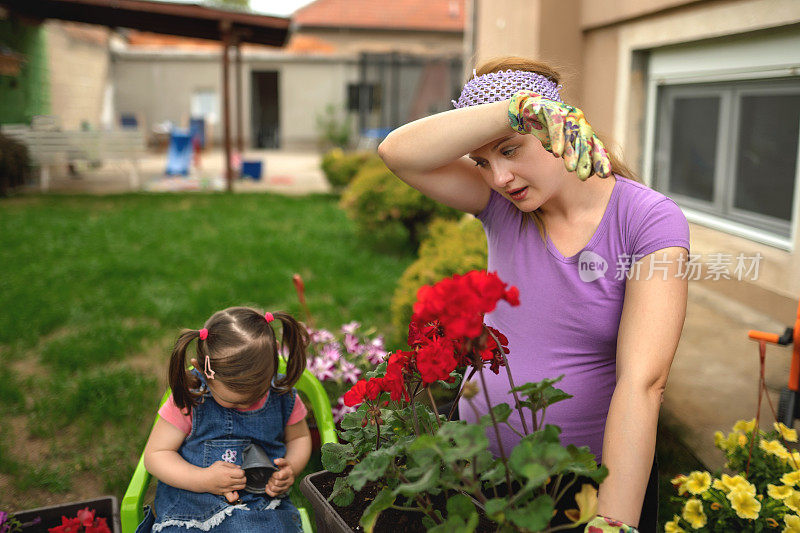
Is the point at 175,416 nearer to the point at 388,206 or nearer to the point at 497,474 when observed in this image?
the point at 497,474

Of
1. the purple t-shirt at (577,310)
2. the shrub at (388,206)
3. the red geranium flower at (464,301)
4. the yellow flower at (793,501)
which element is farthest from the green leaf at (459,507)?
the shrub at (388,206)

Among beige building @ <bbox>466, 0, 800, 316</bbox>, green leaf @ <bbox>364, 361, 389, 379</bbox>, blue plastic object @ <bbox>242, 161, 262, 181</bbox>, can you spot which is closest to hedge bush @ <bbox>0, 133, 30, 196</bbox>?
blue plastic object @ <bbox>242, 161, 262, 181</bbox>

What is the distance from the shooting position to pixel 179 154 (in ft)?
45.3

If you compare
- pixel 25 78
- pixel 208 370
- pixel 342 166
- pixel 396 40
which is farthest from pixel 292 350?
pixel 396 40

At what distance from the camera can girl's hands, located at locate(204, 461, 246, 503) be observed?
6.17 feet

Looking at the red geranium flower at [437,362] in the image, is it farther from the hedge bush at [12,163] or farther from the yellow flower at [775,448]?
the hedge bush at [12,163]

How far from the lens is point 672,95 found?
3.94m

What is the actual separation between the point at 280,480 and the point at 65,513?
672mm

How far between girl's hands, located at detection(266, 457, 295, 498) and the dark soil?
2.19 ft

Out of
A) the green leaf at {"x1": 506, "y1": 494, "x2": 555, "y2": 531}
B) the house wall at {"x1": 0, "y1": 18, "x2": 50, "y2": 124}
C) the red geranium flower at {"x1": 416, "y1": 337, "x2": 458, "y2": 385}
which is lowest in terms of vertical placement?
the green leaf at {"x1": 506, "y1": 494, "x2": 555, "y2": 531}

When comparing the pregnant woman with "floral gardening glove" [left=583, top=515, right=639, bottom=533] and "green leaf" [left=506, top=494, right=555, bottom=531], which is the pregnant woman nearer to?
"floral gardening glove" [left=583, top=515, right=639, bottom=533]

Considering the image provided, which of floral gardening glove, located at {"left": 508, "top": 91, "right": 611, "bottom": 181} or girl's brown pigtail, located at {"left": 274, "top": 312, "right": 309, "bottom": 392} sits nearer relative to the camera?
floral gardening glove, located at {"left": 508, "top": 91, "right": 611, "bottom": 181}

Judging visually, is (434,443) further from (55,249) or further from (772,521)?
(55,249)

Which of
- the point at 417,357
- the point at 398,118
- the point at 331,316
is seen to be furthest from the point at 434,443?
the point at 398,118
